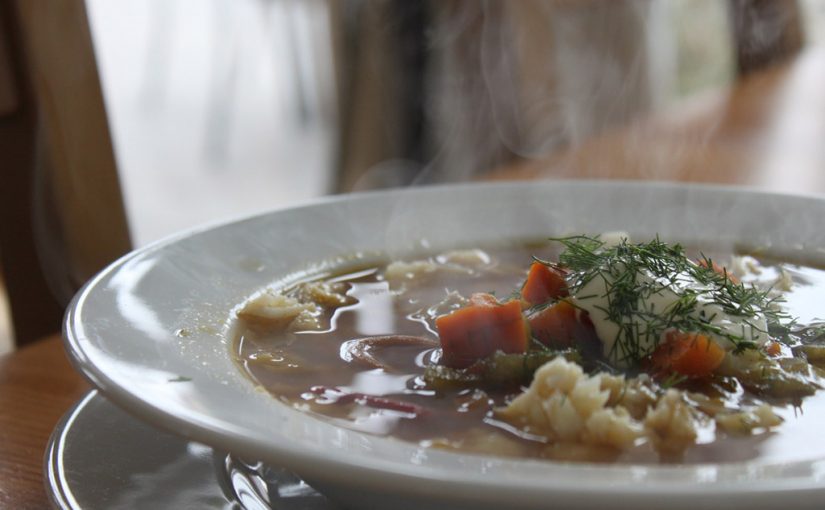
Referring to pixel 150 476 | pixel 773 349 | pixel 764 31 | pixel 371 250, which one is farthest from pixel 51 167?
pixel 764 31

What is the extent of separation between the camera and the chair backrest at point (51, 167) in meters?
2.10

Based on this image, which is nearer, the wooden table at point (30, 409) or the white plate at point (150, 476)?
the white plate at point (150, 476)

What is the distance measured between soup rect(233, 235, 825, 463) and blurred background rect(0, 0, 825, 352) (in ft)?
1.75

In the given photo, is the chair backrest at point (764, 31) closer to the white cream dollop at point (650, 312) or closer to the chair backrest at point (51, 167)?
the chair backrest at point (51, 167)

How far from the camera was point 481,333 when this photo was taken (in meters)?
1.24

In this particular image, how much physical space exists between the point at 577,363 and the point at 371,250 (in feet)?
2.46

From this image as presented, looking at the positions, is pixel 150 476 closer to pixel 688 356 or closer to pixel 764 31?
pixel 688 356

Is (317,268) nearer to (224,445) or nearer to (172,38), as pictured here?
(224,445)

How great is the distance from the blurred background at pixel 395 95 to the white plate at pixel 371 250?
0.19 m

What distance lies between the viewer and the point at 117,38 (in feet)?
26.6

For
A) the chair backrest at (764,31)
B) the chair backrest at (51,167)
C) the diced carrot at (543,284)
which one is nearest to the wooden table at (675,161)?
the chair backrest at (764,31)

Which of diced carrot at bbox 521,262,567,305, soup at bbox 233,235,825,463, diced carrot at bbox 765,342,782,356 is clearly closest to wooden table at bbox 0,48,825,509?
soup at bbox 233,235,825,463

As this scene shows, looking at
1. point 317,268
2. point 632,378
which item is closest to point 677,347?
point 632,378

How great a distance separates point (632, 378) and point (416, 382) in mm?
282
